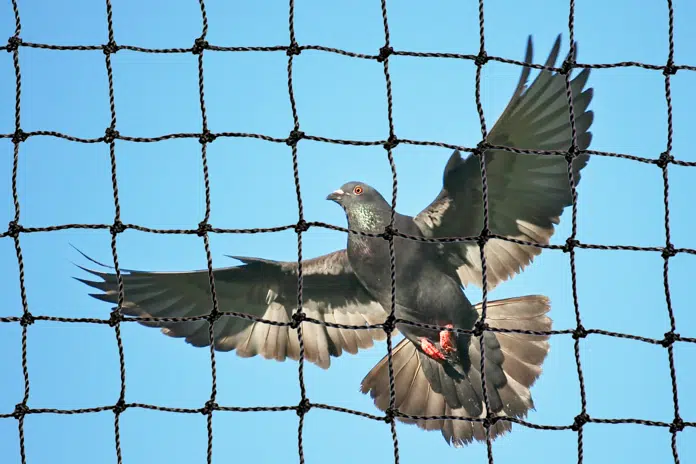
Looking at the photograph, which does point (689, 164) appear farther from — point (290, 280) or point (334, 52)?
point (290, 280)

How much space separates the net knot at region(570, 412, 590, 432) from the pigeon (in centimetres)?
152

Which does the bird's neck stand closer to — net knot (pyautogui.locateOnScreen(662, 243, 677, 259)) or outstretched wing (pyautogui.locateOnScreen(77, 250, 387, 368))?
outstretched wing (pyautogui.locateOnScreen(77, 250, 387, 368))

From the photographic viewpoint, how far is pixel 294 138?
4.57 metres

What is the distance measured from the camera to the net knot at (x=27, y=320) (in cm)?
438

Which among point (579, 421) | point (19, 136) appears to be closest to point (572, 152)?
point (579, 421)

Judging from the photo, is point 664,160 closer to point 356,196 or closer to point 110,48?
point 356,196

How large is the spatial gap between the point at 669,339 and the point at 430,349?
2105mm

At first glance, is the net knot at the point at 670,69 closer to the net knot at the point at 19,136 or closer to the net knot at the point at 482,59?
the net knot at the point at 482,59

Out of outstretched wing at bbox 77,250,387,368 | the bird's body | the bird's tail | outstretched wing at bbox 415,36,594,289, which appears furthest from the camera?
outstretched wing at bbox 77,250,387,368

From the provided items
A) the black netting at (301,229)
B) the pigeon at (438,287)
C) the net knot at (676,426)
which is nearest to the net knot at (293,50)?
the black netting at (301,229)

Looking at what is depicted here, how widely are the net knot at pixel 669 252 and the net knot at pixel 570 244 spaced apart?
1.35 feet

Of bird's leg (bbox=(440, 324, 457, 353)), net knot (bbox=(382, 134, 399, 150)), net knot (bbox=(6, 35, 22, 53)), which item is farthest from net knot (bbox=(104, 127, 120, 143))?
bird's leg (bbox=(440, 324, 457, 353))

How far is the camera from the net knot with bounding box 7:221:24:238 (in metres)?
4.50

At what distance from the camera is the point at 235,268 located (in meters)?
6.77
